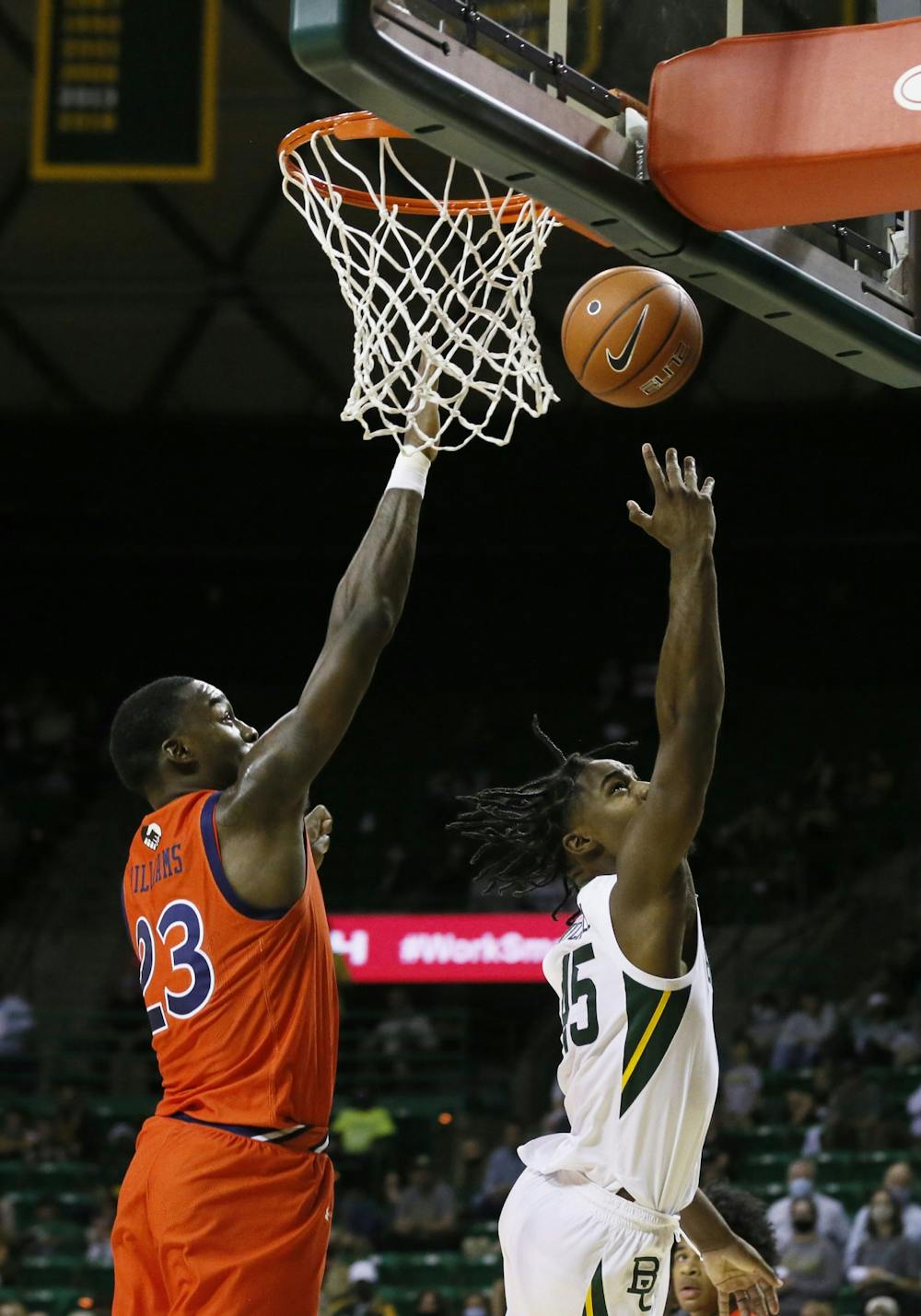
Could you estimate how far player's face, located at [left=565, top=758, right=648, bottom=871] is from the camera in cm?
379

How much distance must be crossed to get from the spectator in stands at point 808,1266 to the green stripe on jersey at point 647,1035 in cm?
527

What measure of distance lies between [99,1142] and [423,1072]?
2099 mm

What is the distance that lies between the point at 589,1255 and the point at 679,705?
104 cm

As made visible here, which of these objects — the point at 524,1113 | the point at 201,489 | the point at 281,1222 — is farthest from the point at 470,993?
the point at 281,1222

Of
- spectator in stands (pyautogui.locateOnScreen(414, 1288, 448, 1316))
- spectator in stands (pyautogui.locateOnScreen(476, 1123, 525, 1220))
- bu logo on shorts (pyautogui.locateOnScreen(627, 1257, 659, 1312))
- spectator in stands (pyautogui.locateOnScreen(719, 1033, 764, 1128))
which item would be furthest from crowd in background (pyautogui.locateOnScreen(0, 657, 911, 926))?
bu logo on shorts (pyautogui.locateOnScreen(627, 1257, 659, 1312))

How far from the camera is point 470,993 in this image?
13.4 meters

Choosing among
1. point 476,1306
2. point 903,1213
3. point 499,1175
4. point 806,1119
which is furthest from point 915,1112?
point 476,1306

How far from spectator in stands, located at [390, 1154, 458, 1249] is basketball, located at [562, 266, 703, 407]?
681cm

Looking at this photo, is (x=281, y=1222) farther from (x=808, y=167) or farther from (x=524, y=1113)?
(x=524, y=1113)

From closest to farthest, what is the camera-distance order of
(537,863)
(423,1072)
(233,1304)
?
(233,1304) → (537,863) → (423,1072)

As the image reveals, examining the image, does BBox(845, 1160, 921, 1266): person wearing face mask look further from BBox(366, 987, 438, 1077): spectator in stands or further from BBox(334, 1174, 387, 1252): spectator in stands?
BBox(366, 987, 438, 1077): spectator in stands

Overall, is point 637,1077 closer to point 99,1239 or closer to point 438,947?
point 99,1239

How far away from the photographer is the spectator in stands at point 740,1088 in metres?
10.6

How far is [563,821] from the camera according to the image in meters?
3.90
